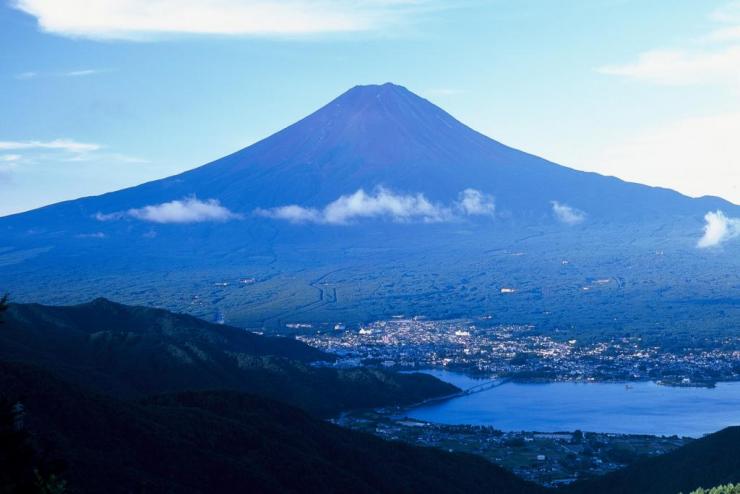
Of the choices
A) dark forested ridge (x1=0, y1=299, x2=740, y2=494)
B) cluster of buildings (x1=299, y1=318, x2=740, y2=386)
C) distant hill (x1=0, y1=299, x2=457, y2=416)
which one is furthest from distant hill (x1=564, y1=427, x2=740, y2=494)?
cluster of buildings (x1=299, y1=318, x2=740, y2=386)

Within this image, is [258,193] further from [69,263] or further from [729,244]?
[729,244]

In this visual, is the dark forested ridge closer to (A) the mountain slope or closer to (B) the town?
(B) the town

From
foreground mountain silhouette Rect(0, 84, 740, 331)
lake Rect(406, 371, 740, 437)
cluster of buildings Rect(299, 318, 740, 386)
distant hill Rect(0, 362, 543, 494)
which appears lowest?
lake Rect(406, 371, 740, 437)

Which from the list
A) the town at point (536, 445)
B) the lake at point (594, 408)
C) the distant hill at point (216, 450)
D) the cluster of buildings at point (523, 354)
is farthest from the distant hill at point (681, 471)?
the cluster of buildings at point (523, 354)

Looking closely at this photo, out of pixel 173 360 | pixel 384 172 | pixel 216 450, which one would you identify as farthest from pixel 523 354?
pixel 384 172

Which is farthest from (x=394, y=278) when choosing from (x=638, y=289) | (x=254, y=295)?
(x=638, y=289)

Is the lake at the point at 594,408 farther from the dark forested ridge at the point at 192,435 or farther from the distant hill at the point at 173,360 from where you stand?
the dark forested ridge at the point at 192,435
